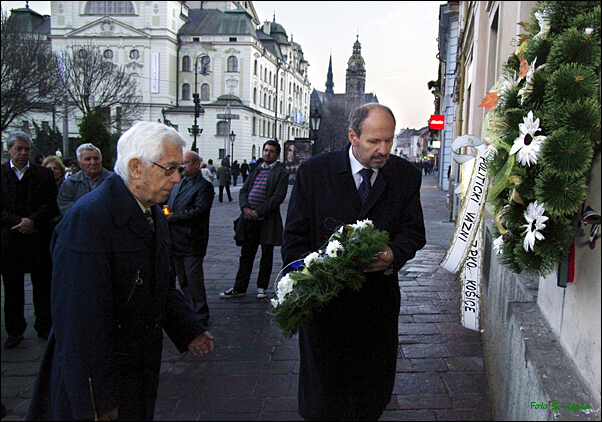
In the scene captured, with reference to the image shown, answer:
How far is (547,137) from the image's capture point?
196 cm

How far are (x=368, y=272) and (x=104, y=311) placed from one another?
4.66ft

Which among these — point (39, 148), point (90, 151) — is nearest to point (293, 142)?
point (39, 148)

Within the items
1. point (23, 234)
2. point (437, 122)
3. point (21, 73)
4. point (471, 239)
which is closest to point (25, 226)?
point (23, 234)

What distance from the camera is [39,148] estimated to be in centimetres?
4059

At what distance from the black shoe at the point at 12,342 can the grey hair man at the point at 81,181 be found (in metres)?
1.34

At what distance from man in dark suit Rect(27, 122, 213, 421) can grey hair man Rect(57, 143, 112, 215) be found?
333 centimetres

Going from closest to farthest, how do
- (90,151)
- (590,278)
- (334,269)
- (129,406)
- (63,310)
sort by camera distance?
(590,278), (63,310), (129,406), (334,269), (90,151)

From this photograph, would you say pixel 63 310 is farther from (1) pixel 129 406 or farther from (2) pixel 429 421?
(2) pixel 429 421

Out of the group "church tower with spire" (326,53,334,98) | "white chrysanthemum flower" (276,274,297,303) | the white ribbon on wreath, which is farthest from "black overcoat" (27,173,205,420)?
"church tower with spire" (326,53,334,98)

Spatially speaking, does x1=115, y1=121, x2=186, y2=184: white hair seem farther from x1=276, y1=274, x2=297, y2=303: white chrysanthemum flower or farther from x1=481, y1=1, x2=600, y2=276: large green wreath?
x1=481, y1=1, x2=600, y2=276: large green wreath

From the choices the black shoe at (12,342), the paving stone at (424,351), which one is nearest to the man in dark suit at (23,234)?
the black shoe at (12,342)

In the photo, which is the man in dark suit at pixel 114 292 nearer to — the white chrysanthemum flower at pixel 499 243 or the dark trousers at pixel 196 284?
the white chrysanthemum flower at pixel 499 243

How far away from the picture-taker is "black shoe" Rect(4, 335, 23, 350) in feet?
16.5

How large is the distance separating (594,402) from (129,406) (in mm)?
1950
